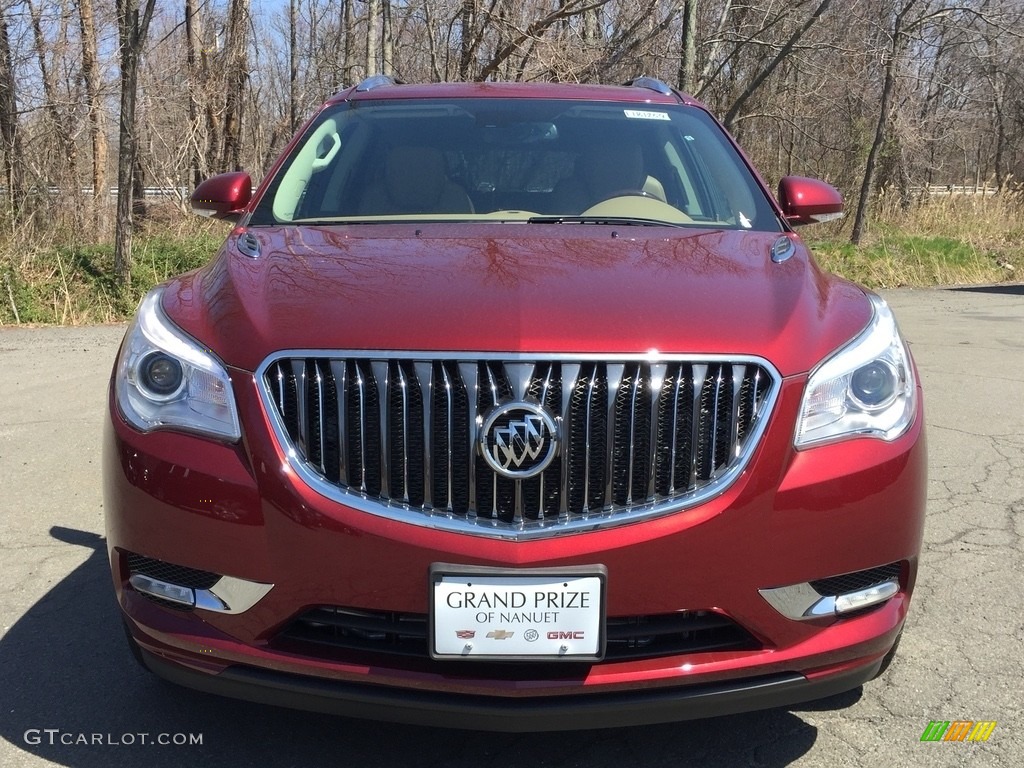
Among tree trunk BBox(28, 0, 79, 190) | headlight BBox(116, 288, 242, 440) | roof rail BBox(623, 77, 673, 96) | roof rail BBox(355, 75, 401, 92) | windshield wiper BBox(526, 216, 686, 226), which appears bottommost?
tree trunk BBox(28, 0, 79, 190)

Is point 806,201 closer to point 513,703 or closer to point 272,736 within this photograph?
point 513,703

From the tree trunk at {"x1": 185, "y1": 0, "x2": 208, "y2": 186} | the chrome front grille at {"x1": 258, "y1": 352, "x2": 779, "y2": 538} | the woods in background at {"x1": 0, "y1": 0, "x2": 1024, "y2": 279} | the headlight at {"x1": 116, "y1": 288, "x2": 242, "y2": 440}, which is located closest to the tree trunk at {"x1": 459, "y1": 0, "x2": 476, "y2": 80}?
the woods in background at {"x1": 0, "y1": 0, "x2": 1024, "y2": 279}

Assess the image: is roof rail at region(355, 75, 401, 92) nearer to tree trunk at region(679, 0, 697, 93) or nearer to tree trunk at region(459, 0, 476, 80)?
tree trunk at region(679, 0, 697, 93)

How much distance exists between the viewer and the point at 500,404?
1.97m

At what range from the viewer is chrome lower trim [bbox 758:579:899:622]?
203 cm

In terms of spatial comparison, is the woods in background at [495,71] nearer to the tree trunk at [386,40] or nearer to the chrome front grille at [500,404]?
the tree trunk at [386,40]

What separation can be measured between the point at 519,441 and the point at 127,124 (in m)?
10.9

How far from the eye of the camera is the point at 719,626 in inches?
80.5

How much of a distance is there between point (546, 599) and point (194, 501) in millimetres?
768

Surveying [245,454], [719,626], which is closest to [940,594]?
[719,626]

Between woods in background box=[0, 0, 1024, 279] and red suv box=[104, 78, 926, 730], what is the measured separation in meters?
9.81

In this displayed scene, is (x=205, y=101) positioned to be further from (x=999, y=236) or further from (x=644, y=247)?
(x=644, y=247)

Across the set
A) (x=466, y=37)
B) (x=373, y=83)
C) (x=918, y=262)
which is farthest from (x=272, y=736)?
(x=466, y=37)

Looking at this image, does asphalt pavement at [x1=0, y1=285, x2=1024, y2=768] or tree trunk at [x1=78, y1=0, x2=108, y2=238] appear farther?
tree trunk at [x1=78, y1=0, x2=108, y2=238]
